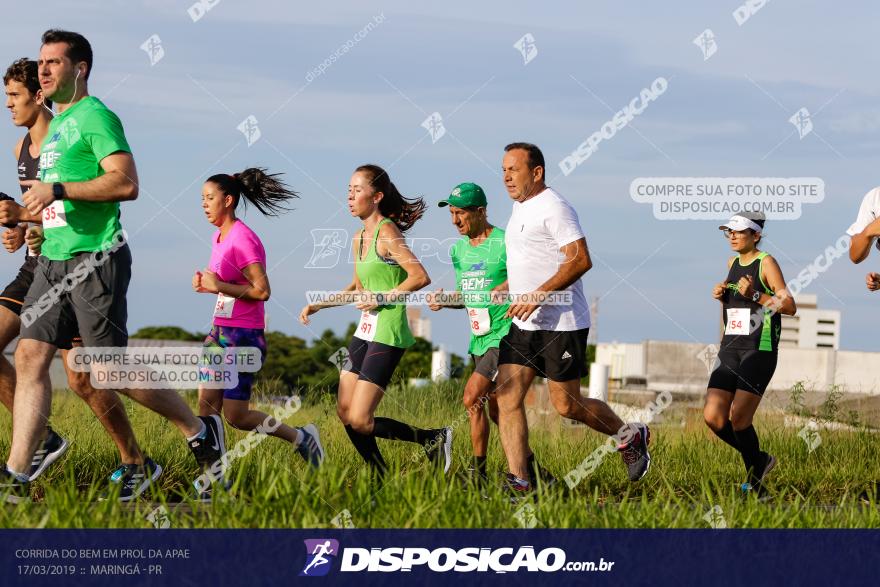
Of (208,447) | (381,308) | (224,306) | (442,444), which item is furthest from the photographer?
(442,444)

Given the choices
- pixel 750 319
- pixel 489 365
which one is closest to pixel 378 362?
pixel 489 365

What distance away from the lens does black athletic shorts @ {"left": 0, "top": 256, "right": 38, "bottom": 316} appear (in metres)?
6.68

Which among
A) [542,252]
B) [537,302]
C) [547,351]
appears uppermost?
[542,252]

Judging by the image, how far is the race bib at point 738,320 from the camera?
25.5ft

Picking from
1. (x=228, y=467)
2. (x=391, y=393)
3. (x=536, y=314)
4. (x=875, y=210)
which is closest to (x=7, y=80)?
(x=228, y=467)

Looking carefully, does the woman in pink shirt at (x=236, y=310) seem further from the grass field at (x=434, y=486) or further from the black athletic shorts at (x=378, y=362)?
the black athletic shorts at (x=378, y=362)

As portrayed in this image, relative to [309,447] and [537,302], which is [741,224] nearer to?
[537,302]

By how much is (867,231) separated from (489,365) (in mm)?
2434

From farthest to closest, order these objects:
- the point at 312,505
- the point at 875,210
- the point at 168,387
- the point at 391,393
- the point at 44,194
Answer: the point at 391,393, the point at 875,210, the point at 168,387, the point at 44,194, the point at 312,505

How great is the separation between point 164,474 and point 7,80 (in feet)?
8.05

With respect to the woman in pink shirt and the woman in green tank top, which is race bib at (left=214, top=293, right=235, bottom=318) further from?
the woman in green tank top

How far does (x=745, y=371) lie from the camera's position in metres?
7.71

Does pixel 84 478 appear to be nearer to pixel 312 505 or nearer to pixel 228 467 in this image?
pixel 228 467

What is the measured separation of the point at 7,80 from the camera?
6.93 meters
